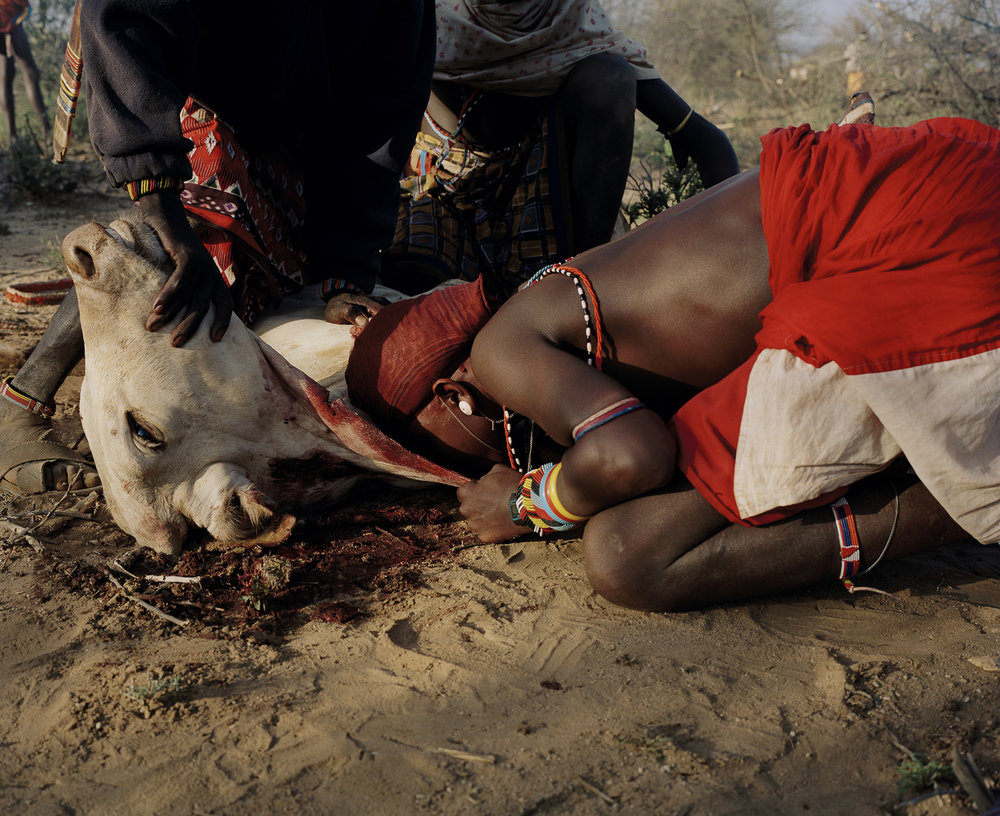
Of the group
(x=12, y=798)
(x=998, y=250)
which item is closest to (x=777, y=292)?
(x=998, y=250)

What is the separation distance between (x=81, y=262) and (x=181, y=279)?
0.23 m

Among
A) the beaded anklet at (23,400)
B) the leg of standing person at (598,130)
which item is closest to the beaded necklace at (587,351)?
the beaded anklet at (23,400)

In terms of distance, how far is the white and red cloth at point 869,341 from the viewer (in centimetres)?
174

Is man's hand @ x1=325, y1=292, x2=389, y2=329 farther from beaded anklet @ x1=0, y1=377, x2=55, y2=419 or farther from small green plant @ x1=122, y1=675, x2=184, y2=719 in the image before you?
small green plant @ x1=122, y1=675, x2=184, y2=719

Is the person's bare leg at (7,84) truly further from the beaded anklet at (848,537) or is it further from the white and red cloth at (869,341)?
the beaded anklet at (848,537)

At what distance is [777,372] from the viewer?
1.83 m

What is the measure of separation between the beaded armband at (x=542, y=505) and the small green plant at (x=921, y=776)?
82 cm

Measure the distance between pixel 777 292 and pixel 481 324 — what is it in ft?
2.43

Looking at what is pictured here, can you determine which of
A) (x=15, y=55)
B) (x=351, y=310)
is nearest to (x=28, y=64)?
(x=15, y=55)

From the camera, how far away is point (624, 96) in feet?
11.7

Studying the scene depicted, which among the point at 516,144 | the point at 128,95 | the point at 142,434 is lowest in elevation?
the point at 142,434

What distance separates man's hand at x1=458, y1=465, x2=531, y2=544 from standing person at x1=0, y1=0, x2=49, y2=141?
798 cm

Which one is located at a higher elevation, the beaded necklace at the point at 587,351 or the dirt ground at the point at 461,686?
the beaded necklace at the point at 587,351

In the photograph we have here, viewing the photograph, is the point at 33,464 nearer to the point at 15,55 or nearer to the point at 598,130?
the point at 598,130
